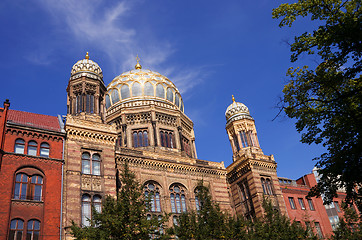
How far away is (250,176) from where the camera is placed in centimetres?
3866

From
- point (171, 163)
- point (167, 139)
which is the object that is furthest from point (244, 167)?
point (167, 139)

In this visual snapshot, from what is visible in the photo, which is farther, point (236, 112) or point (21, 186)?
point (236, 112)

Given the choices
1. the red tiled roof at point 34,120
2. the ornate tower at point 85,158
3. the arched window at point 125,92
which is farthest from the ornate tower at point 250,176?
the red tiled roof at point 34,120

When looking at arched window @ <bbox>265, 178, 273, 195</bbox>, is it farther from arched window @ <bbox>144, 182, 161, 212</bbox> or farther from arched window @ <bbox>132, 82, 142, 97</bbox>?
arched window @ <bbox>132, 82, 142, 97</bbox>

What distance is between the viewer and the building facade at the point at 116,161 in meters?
25.1

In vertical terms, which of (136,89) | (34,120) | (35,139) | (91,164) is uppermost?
(136,89)

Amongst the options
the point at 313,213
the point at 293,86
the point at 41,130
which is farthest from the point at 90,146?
the point at 313,213

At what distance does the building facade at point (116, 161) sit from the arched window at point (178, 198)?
101 millimetres

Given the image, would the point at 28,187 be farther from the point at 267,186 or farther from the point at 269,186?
the point at 269,186

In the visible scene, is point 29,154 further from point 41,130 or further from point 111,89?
point 111,89

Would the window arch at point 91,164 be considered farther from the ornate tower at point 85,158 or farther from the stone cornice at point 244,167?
the stone cornice at point 244,167

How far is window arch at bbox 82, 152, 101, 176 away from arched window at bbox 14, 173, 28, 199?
4.43m

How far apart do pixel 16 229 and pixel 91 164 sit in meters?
7.41

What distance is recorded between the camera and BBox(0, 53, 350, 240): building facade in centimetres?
2514
